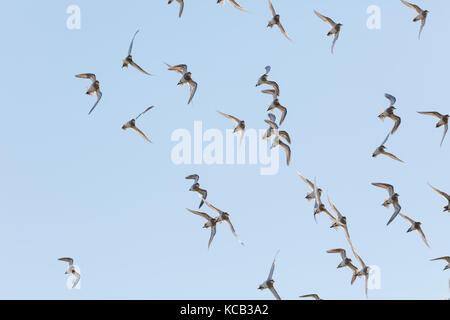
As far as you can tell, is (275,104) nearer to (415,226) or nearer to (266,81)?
(266,81)

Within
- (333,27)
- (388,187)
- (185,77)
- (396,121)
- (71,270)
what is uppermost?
(333,27)

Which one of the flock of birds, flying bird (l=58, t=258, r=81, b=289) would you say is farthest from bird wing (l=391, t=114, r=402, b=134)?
flying bird (l=58, t=258, r=81, b=289)

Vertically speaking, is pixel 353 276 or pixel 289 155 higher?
pixel 289 155

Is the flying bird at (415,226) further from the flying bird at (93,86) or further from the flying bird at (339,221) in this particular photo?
the flying bird at (93,86)

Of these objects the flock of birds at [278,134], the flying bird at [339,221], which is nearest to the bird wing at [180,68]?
the flock of birds at [278,134]

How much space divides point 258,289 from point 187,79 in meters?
8.85

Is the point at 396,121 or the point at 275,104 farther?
the point at 275,104

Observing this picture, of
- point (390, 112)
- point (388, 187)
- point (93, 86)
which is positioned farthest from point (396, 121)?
point (93, 86)

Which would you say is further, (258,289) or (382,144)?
(382,144)

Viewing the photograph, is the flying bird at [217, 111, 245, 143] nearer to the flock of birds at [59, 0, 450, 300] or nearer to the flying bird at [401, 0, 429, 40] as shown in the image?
the flock of birds at [59, 0, 450, 300]

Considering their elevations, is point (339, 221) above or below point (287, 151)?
below
